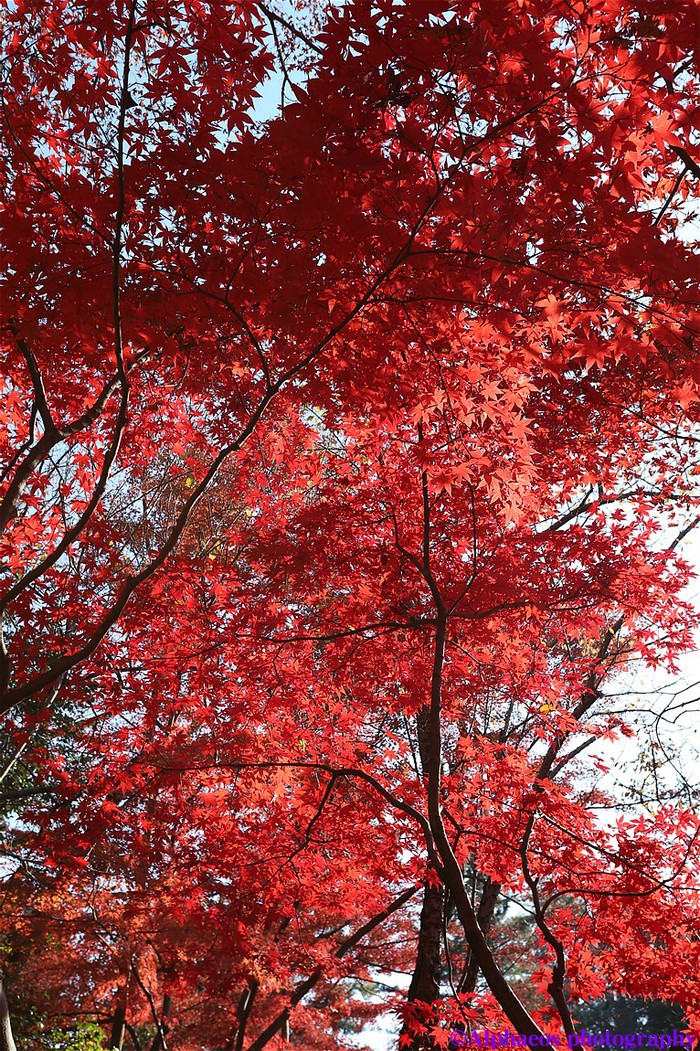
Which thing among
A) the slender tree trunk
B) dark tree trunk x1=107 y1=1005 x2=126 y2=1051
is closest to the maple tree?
the slender tree trunk

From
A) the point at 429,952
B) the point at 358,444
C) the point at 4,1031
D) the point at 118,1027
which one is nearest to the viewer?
the point at 4,1031

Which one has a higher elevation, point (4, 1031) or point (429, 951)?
point (429, 951)

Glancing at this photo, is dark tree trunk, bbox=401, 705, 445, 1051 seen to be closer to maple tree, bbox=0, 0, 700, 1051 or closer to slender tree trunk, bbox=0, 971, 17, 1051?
maple tree, bbox=0, 0, 700, 1051

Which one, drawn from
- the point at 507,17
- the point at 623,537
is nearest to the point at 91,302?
the point at 507,17

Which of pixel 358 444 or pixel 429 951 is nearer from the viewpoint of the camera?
→ pixel 358 444

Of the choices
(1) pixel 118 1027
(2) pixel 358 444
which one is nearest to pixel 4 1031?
(2) pixel 358 444

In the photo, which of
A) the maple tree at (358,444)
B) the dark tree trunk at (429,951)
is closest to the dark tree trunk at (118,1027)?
the maple tree at (358,444)

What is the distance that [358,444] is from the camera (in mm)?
6020

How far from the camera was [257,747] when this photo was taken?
5641 millimetres

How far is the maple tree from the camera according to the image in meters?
2.95

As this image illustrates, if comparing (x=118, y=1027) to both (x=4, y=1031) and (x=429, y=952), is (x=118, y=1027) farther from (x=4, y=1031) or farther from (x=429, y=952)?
(x=4, y=1031)

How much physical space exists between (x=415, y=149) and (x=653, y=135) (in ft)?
2.93

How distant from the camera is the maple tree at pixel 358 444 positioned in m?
Result: 2.95

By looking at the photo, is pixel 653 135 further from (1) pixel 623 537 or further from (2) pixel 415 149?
(1) pixel 623 537
